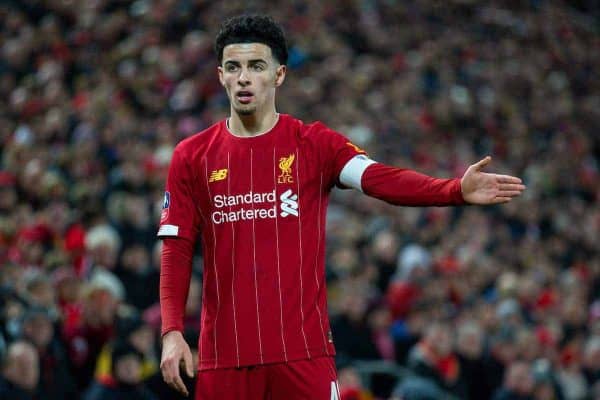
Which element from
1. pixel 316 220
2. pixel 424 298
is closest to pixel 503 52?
pixel 424 298

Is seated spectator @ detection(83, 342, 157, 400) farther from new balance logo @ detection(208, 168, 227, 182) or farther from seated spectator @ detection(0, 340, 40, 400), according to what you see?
new balance logo @ detection(208, 168, 227, 182)

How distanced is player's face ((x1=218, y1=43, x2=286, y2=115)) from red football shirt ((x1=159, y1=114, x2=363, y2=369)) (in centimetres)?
15

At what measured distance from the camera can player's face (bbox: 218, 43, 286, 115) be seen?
16.2 ft

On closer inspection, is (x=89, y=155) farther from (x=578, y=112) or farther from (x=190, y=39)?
(x=578, y=112)

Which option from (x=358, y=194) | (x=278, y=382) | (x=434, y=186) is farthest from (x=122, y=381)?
(x=358, y=194)

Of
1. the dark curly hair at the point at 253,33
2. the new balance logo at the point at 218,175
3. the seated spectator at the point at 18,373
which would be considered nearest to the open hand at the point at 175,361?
the new balance logo at the point at 218,175

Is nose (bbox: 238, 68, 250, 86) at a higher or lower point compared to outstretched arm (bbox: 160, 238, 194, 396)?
higher

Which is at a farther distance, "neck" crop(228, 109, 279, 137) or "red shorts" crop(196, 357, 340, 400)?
"neck" crop(228, 109, 279, 137)

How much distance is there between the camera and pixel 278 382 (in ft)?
15.9

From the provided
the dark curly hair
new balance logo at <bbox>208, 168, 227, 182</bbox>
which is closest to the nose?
the dark curly hair

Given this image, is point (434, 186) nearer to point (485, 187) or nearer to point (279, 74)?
point (485, 187)

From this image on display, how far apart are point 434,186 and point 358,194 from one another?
9912 millimetres

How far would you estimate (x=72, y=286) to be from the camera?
902 centimetres

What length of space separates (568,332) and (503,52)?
8.83 metres
